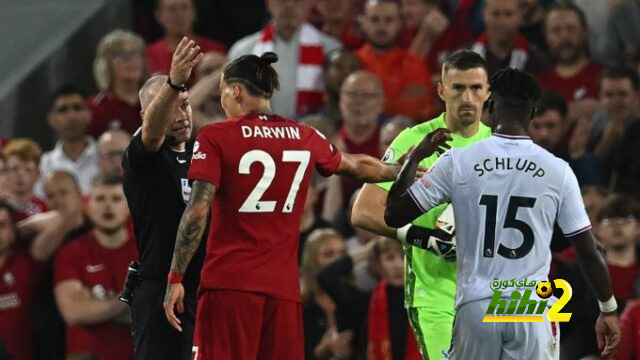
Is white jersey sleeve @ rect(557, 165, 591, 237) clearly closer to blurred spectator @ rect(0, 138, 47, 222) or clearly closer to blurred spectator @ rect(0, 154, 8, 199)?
blurred spectator @ rect(0, 138, 47, 222)

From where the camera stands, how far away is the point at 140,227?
29.8 feet

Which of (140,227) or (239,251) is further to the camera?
(140,227)

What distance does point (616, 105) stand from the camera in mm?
13000

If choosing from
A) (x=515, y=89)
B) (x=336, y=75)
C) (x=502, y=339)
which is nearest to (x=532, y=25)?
(x=336, y=75)

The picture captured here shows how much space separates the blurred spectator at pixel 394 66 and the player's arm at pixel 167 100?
5.40 metres

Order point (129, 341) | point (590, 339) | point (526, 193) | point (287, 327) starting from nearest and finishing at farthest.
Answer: point (526, 193)
point (287, 327)
point (590, 339)
point (129, 341)

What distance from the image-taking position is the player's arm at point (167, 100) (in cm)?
845

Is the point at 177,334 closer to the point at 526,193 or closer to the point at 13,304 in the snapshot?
→ the point at 526,193

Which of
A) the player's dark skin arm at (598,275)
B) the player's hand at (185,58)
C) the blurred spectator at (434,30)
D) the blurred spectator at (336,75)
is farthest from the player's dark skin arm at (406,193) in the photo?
the blurred spectator at (434,30)

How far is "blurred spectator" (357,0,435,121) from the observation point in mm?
14008

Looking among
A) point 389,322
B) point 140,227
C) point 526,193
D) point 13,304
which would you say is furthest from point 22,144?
point 526,193

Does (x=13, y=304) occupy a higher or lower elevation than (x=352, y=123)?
lower

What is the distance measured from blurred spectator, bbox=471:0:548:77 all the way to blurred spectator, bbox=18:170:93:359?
3683 millimetres

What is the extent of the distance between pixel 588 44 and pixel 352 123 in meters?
2.28
